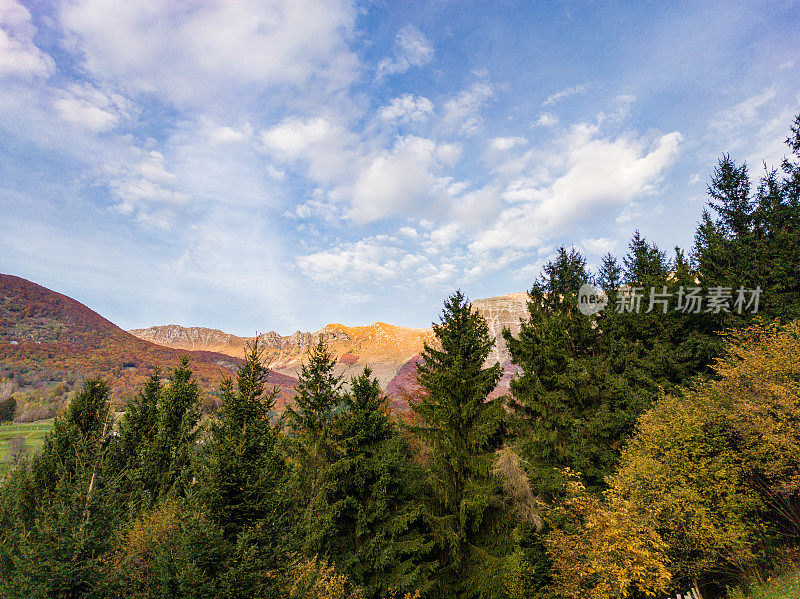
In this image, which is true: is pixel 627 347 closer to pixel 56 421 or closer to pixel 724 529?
pixel 724 529

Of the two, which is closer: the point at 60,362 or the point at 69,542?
the point at 69,542

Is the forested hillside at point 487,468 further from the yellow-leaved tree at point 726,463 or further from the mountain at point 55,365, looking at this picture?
the mountain at point 55,365

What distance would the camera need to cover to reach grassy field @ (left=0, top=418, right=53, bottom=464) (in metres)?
81.6

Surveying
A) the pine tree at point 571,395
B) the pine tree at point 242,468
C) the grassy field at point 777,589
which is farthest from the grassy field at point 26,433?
the grassy field at point 777,589

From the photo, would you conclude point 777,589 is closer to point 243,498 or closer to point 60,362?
point 243,498

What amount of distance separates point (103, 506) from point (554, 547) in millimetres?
22491

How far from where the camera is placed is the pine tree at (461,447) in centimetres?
2077

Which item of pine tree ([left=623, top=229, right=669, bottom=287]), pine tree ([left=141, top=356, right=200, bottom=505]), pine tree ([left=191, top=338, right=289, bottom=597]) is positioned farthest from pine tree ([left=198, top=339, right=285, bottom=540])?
pine tree ([left=623, top=229, right=669, bottom=287])

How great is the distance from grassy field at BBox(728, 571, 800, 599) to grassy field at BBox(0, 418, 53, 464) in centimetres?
11380

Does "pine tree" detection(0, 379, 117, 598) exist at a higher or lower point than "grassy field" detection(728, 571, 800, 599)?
higher

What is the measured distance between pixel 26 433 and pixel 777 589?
140 meters

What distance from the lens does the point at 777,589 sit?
54.0ft

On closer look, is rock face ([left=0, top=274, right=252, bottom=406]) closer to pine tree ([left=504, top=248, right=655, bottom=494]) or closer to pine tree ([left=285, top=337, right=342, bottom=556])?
pine tree ([left=285, top=337, right=342, bottom=556])

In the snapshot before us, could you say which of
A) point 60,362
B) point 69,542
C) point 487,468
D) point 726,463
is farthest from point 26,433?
point 726,463
